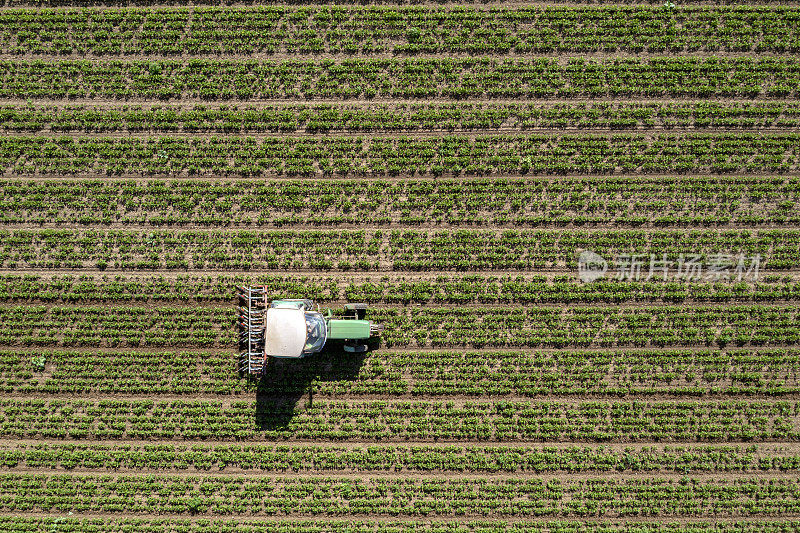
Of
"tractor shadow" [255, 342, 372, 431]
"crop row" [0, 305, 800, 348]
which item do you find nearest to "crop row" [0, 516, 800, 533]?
"tractor shadow" [255, 342, 372, 431]

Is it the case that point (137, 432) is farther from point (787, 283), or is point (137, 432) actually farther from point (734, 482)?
point (787, 283)

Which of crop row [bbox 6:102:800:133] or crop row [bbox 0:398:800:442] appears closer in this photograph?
crop row [bbox 0:398:800:442]

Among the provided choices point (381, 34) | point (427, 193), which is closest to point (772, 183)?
point (427, 193)

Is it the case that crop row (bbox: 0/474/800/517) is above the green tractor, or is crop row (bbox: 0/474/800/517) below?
below

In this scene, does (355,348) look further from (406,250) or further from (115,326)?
(115,326)

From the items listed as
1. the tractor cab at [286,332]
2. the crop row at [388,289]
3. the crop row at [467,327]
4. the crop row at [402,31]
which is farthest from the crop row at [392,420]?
the crop row at [402,31]

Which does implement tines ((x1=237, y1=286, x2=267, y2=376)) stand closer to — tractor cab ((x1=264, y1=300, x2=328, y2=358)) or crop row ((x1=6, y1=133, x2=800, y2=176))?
tractor cab ((x1=264, y1=300, x2=328, y2=358))
